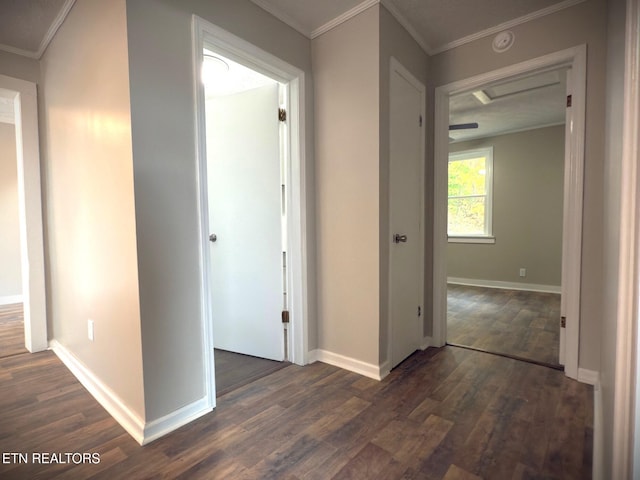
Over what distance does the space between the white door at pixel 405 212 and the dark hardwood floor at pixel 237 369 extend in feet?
3.02

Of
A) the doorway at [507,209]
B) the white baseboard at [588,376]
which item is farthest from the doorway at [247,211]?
the white baseboard at [588,376]

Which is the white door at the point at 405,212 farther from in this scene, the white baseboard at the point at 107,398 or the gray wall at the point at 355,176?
the white baseboard at the point at 107,398

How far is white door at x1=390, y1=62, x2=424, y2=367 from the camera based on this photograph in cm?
218

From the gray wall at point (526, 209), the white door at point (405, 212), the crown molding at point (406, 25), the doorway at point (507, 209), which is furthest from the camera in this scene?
the gray wall at point (526, 209)

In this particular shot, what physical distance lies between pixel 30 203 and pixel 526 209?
238 inches

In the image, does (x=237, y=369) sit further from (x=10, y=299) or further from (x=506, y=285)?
(x=506, y=285)

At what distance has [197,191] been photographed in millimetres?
1640

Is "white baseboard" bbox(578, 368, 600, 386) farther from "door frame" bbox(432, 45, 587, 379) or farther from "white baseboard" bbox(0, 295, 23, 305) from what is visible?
"white baseboard" bbox(0, 295, 23, 305)

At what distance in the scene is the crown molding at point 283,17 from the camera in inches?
75.9

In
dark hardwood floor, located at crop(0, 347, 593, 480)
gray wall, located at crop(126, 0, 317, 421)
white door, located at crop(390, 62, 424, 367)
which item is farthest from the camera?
white door, located at crop(390, 62, 424, 367)

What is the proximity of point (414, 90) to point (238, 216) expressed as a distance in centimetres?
169

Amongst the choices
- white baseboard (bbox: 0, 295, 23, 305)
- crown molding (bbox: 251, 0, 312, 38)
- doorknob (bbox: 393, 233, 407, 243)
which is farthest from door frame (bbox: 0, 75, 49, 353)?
→ doorknob (bbox: 393, 233, 407, 243)

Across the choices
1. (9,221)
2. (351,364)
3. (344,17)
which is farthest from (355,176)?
(9,221)

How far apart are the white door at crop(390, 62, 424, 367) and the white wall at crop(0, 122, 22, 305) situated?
5166mm
